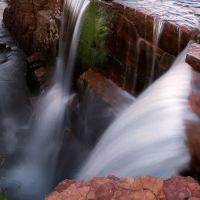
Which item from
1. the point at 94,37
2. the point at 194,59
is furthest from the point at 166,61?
the point at 94,37

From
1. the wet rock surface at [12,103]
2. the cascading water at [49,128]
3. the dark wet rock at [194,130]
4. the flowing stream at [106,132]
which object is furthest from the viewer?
the wet rock surface at [12,103]

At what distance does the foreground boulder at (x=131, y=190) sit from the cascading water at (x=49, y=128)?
267 cm

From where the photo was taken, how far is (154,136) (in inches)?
97.6

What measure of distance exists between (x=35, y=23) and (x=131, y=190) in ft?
22.6

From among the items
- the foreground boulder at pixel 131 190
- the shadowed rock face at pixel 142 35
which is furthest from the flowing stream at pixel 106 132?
the foreground boulder at pixel 131 190

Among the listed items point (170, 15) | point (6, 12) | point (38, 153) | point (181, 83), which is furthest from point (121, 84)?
point (6, 12)

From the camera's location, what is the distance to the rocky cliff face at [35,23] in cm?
636

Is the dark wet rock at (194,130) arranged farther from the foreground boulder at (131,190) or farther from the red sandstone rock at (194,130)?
the foreground boulder at (131,190)

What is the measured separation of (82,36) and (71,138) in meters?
1.89

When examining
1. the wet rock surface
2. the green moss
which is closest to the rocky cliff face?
the wet rock surface

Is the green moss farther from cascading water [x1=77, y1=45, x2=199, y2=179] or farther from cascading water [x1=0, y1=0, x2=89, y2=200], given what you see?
cascading water [x1=77, y1=45, x2=199, y2=179]

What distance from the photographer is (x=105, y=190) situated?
1.50m

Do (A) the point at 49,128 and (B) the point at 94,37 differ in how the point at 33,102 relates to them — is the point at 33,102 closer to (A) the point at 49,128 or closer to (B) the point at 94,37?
(A) the point at 49,128

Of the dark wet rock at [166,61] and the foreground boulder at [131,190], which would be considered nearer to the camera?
the foreground boulder at [131,190]
